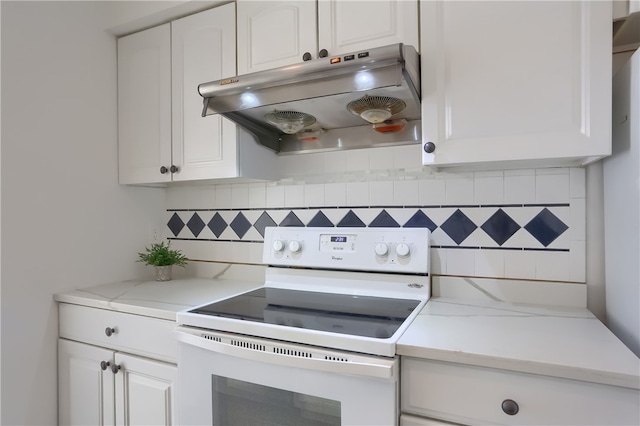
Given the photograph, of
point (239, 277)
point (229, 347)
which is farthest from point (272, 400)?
point (239, 277)

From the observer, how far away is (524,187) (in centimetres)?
133

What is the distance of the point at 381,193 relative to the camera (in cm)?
155

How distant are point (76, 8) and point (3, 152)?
→ 767 mm

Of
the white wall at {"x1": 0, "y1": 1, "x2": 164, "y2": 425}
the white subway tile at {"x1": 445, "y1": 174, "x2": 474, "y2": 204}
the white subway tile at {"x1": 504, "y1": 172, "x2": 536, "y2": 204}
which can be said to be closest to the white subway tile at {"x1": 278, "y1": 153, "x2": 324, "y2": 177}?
the white subway tile at {"x1": 445, "y1": 174, "x2": 474, "y2": 204}

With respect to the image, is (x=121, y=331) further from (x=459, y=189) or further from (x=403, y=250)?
(x=459, y=189)

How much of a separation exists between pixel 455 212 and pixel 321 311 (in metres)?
0.66

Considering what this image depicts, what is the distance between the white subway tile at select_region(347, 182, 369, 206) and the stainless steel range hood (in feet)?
0.56

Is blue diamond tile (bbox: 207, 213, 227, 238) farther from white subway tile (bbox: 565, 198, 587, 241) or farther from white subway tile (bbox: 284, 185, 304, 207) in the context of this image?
white subway tile (bbox: 565, 198, 587, 241)

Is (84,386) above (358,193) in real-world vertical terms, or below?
below

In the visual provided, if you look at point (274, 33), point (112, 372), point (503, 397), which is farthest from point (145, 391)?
point (274, 33)

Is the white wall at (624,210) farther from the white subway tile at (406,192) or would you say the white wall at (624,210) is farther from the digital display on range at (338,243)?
the digital display on range at (338,243)

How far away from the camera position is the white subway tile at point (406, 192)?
1487 millimetres

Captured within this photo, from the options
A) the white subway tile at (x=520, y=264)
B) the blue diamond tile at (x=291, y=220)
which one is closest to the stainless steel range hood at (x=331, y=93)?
the blue diamond tile at (x=291, y=220)

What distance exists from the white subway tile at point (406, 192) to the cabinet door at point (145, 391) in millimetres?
1076
